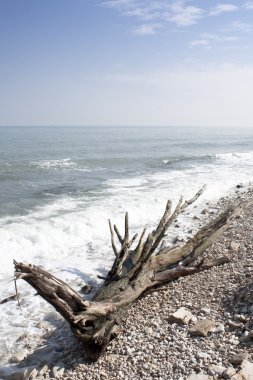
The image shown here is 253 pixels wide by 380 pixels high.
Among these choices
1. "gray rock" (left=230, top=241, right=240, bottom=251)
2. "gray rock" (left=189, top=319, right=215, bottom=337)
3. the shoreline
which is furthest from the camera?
"gray rock" (left=230, top=241, right=240, bottom=251)

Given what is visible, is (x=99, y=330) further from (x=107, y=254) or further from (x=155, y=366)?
(x=107, y=254)

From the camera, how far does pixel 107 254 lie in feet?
34.1

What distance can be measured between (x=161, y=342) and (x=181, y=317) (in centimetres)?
56

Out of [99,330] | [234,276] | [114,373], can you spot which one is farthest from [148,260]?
[114,373]

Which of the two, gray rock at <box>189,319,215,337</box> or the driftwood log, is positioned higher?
the driftwood log

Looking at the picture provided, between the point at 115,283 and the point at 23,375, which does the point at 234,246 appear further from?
the point at 23,375

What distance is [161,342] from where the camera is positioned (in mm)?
5477

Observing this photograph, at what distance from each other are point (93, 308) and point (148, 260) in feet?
6.85

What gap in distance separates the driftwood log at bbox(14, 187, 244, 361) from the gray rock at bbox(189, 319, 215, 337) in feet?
3.80

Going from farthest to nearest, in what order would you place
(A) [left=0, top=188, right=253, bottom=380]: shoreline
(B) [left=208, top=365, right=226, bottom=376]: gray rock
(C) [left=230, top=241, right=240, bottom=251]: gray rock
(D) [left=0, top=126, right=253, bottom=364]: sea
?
(C) [left=230, top=241, right=240, bottom=251]: gray rock < (D) [left=0, top=126, right=253, bottom=364]: sea < (A) [left=0, top=188, right=253, bottom=380]: shoreline < (B) [left=208, top=365, right=226, bottom=376]: gray rock

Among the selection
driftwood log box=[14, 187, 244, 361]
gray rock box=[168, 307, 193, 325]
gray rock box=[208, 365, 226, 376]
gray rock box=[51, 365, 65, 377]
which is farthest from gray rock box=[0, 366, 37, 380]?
gray rock box=[208, 365, 226, 376]

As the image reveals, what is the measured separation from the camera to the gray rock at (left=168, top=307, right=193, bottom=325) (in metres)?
5.81

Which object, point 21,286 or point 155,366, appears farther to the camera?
point 21,286

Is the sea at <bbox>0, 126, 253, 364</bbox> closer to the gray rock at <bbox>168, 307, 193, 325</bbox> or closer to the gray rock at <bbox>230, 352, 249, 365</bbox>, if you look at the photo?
the gray rock at <bbox>168, 307, 193, 325</bbox>
